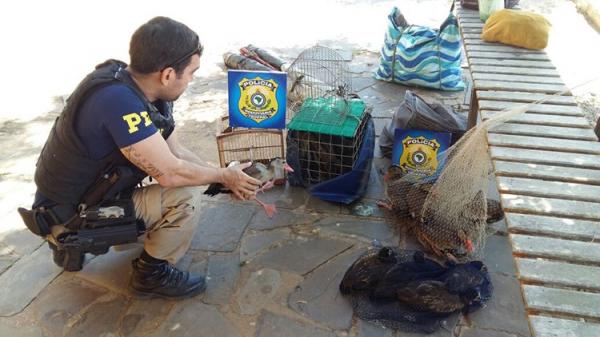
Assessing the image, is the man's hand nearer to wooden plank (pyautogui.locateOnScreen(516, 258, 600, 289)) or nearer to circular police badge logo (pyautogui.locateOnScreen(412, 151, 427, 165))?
wooden plank (pyautogui.locateOnScreen(516, 258, 600, 289))

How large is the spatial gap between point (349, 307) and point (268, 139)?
1.62 m

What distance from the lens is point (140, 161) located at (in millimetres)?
2555

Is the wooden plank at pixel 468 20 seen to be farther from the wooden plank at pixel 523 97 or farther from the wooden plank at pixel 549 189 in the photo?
the wooden plank at pixel 549 189

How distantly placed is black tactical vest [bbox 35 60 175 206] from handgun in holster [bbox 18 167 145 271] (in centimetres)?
5

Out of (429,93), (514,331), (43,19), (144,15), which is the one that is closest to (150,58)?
(514,331)

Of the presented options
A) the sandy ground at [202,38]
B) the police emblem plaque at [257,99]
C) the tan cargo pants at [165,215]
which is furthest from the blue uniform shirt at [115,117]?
the sandy ground at [202,38]

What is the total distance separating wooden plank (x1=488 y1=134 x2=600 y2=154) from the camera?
8.99 ft

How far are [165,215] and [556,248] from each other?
6.67 ft

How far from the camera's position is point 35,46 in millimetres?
7238

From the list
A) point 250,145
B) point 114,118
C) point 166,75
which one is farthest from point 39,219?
point 250,145

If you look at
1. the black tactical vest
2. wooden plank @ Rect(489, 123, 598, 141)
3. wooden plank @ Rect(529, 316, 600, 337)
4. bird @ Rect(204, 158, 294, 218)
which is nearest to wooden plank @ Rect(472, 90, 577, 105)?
wooden plank @ Rect(489, 123, 598, 141)

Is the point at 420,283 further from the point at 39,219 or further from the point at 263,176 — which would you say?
the point at 39,219

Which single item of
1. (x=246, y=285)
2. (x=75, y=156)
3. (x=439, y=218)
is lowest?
(x=246, y=285)

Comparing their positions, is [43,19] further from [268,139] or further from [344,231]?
[344,231]
